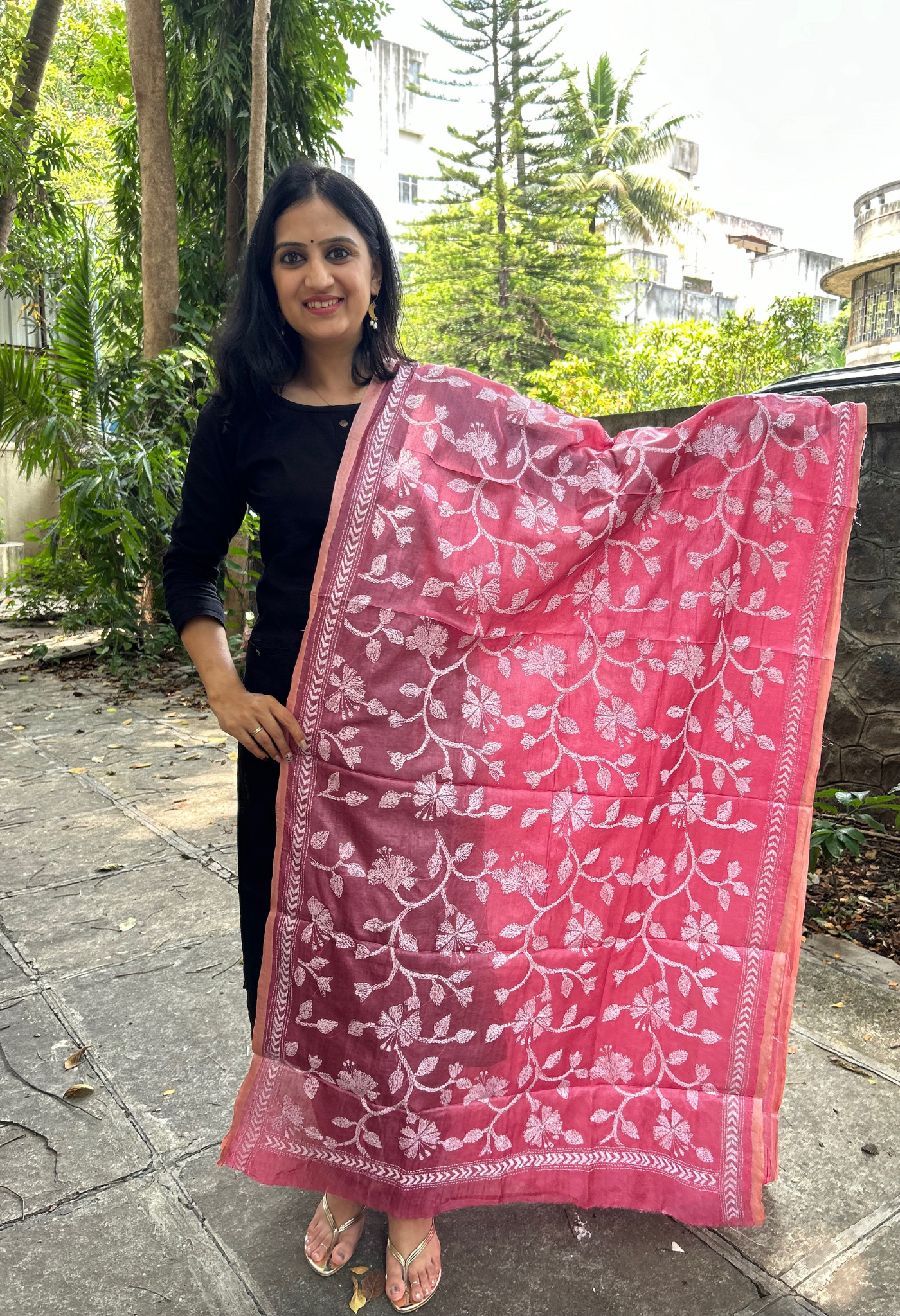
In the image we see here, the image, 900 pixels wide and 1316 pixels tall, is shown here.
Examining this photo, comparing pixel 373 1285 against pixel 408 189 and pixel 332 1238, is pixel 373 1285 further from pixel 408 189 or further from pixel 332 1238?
pixel 408 189

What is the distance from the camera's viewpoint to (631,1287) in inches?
56.9

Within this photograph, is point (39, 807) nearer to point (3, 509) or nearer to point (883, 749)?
point (883, 749)

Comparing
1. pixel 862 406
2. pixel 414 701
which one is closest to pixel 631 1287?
pixel 414 701

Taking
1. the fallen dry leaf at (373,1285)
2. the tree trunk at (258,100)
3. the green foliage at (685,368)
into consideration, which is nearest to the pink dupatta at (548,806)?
the fallen dry leaf at (373,1285)

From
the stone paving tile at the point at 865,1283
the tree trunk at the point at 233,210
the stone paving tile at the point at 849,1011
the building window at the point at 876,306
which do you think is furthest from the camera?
the building window at the point at 876,306

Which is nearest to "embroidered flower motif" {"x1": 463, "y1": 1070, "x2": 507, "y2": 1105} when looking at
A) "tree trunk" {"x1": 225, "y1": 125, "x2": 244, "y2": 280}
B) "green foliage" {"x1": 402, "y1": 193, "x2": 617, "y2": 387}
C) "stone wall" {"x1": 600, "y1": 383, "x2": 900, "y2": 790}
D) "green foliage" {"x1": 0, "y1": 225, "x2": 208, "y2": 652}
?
"stone wall" {"x1": 600, "y1": 383, "x2": 900, "y2": 790}

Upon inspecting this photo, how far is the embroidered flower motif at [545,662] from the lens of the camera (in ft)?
5.07

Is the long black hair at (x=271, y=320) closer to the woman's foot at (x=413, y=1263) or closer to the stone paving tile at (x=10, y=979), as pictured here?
the woman's foot at (x=413, y=1263)

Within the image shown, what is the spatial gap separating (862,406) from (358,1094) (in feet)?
4.34

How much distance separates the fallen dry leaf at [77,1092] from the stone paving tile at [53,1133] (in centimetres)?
1

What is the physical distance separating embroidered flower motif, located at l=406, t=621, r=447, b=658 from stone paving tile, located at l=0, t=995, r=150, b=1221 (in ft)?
3.41

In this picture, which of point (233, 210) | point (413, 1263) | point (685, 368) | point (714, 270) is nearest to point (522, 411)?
point (413, 1263)

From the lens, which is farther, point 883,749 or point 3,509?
point 3,509

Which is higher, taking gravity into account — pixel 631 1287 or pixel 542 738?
pixel 542 738
